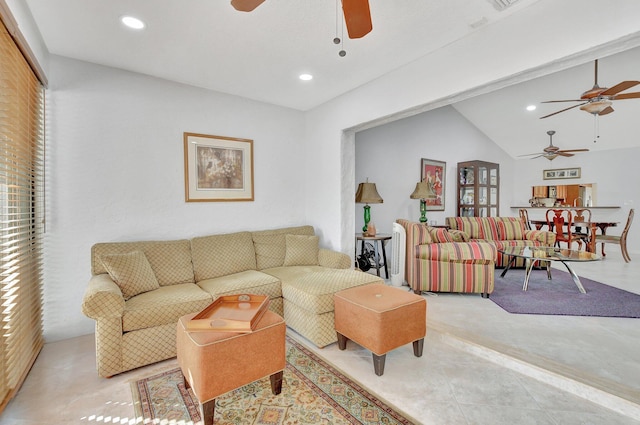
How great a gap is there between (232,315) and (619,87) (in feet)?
13.7

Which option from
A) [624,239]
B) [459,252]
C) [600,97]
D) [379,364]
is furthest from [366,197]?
[624,239]

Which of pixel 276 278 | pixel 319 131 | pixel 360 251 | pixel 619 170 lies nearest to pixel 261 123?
pixel 319 131

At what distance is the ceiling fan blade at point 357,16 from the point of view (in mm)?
1357

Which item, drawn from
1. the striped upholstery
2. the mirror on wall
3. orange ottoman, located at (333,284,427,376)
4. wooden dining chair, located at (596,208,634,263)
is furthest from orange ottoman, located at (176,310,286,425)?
the mirror on wall

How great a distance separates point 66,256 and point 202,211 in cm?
123

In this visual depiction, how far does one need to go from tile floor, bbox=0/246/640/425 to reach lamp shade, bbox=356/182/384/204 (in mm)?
1859

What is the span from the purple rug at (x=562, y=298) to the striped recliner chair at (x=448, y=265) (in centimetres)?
31

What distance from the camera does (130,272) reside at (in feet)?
7.85

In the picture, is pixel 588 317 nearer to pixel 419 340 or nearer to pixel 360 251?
pixel 419 340

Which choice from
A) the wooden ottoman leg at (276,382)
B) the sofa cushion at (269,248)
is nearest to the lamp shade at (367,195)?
the sofa cushion at (269,248)

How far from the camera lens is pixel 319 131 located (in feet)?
12.9

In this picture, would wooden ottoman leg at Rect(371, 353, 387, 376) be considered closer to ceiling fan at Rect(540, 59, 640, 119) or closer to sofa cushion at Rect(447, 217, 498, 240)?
ceiling fan at Rect(540, 59, 640, 119)

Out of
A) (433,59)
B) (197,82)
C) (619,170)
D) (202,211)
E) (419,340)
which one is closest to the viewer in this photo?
(419,340)

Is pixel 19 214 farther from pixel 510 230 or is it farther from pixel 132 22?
pixel 510 230
